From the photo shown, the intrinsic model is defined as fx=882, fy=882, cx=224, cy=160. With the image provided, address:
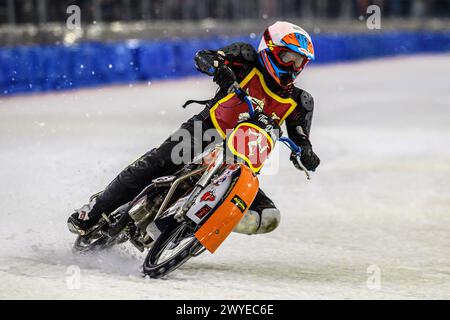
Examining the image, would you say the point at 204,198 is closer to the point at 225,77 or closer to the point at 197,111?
the point at 225,77

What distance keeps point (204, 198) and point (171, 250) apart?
50cm

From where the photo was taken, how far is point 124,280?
18.1ft

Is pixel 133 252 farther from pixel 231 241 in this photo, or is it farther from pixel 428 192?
pixel 428 192

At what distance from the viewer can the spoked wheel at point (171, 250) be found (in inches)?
211

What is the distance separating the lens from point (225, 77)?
217 inches

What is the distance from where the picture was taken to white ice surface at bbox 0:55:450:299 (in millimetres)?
5574

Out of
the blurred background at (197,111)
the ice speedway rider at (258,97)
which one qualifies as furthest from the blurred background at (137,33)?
the ice speedway rider at (258,97)

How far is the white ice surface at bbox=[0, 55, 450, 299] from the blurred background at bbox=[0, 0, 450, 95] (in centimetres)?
67

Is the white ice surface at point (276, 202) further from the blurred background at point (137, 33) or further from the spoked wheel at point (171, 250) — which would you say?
the blurred background at point (137, 33)

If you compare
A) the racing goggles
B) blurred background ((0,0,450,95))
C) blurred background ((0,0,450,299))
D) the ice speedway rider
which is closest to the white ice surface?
blurred background ((0,0,450,299))

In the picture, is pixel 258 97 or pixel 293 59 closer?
pixel 293 59

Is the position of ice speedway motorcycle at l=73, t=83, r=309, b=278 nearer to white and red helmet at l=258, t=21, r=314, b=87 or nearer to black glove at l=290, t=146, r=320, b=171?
black glove at l=290, t=146, r=320, b=171

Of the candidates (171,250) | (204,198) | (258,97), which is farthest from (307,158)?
(171,250)
